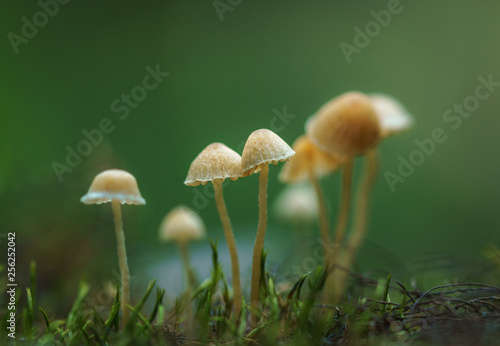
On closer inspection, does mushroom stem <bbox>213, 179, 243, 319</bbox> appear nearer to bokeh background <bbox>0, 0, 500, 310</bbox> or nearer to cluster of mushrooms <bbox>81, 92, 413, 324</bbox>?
cluster of mushrooms <bbox>81, 92, 413, 324</bbox>

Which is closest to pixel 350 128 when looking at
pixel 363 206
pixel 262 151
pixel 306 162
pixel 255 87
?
pixel 306 162

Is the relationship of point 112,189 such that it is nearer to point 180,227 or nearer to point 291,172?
point 180,227

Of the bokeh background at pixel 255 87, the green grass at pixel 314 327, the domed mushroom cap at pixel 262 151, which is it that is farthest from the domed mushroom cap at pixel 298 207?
the domed mushroom cap at pixel 262 151

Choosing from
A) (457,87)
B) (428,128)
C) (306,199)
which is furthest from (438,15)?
(306,199)

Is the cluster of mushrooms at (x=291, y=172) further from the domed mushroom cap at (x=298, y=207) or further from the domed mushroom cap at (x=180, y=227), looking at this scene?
the domed mushroom cap at (x=298, y=207)

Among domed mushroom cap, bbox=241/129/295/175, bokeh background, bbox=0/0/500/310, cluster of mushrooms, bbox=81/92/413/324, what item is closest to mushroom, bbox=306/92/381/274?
cluster of mushrooms, bbox=81/92/413/324
